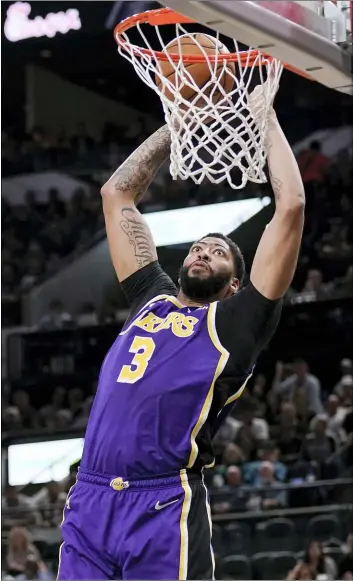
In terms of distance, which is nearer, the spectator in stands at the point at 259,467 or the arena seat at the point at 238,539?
the arena seat at the point at 238,539

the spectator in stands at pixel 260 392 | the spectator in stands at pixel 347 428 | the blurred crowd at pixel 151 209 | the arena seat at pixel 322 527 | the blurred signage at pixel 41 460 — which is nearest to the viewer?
the arena seat at pixel 322 527

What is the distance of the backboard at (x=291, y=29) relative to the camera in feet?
9.73

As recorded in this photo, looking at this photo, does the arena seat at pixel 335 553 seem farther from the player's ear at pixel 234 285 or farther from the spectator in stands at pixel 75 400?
the player's ear at pixel 234 285

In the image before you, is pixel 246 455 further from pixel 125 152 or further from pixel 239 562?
pixel 125 152

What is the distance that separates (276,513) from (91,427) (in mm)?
5352

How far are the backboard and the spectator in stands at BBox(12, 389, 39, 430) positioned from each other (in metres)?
8.25

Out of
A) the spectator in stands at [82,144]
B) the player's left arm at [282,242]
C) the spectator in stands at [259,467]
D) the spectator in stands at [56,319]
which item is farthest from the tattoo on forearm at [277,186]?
the spectator in stands at [82,144]

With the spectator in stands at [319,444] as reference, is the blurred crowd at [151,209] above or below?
above

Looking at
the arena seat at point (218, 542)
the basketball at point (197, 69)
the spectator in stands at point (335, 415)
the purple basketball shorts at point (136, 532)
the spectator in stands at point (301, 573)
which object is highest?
the basketball at point (197, 69)

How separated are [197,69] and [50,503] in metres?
6.19

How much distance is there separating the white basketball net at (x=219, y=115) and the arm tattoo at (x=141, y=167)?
0.10m

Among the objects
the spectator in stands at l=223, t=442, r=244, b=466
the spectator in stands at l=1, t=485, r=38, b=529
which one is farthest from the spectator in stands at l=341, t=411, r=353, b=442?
the spectator in stands at l=1, t=485, r=38, b=529

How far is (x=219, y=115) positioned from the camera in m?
3.96

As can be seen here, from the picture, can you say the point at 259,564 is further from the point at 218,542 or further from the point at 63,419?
the point at 63,419
